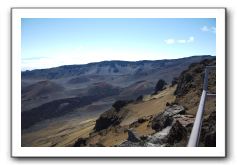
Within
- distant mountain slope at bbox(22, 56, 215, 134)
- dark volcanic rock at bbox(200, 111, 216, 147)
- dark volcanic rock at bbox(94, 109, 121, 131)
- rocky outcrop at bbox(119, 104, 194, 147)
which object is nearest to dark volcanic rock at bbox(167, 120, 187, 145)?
rocky outcrop at bbox(119, 104, 194, 147)

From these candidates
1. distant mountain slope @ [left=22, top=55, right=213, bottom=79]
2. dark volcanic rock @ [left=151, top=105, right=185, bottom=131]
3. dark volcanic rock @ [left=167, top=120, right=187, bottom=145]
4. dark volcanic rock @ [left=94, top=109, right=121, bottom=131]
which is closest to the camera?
dark volcanic rock @ [left=167, top=120, right=187, bottom=145]

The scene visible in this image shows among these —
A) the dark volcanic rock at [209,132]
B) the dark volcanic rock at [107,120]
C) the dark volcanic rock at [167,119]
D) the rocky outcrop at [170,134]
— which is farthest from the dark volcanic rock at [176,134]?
the dark volcanic rock at [107,120]

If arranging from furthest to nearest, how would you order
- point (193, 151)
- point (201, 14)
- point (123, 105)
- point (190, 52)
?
point (123, 105) < point (190, 52) < point (201, 14) < point (193, 151)

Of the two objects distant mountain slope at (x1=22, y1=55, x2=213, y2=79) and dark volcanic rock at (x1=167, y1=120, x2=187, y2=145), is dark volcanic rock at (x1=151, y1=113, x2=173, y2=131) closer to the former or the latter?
dark volcanic rock at (x1=167, y1=120, x2=187, y2=145)

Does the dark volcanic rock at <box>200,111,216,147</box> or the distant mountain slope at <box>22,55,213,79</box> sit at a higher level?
the distant mountain slope at <box>22,55,213,79</box>

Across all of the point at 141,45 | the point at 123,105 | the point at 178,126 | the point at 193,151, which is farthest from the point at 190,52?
the point at 123,105

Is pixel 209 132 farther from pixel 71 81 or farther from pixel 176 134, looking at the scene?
pixel 71 81

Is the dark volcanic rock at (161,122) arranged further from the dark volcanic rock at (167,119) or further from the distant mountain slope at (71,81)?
the distant mountain slope at (71,81)

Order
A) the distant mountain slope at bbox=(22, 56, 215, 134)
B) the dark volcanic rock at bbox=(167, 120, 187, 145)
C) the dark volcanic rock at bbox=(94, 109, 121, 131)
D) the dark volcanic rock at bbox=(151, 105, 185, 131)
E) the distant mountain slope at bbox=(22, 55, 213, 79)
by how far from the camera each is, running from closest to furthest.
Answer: the dark volcanic rock at bbox=(167, 120, 187, 145) → the distant mountain slope at bbox=(22, 56, 215, 134) → the dark volcanic rock at bbox=(151, 105, 185, 131) → the distant mountain slope at bbox=(22, 55, 213, 79) → the dark volcanic rock at bbox=(94, 109, 121, 131)

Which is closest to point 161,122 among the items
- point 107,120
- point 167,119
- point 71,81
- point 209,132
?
point 167,119

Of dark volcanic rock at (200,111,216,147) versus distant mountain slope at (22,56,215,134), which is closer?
dark volcanic rock at (200,111,216,147)

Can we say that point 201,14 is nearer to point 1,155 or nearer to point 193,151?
point 193,151
